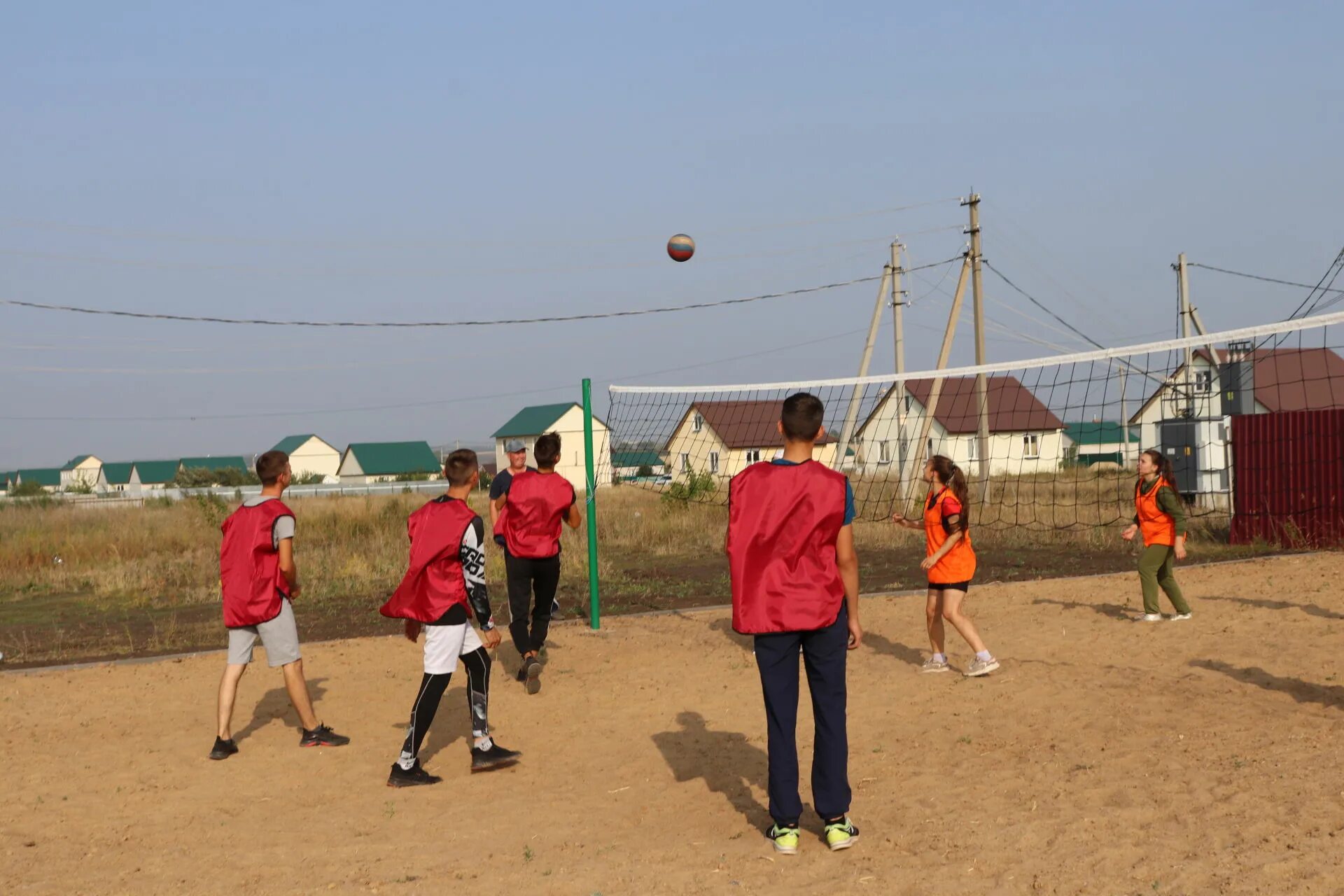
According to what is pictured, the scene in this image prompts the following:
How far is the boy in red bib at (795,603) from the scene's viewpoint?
14.4 ft

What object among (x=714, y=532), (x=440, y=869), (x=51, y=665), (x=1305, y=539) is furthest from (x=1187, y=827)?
(x=714, y=532)

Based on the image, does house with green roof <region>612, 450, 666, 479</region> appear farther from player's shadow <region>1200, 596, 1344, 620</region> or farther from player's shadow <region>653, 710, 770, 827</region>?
player's shadow <region>653, 710, 770, 827</region>

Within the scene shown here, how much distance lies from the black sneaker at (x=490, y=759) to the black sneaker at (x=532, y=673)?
1.72m

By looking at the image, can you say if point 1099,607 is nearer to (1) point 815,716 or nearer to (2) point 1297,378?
(1) point 815,716

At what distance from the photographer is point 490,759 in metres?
6.10

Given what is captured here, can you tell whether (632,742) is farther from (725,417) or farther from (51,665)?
(725,417)

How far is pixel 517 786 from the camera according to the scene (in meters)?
5.86

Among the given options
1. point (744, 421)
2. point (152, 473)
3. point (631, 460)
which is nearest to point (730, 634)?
point (631, 460)

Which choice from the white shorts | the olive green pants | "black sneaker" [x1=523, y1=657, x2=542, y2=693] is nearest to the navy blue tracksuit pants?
the white shorts

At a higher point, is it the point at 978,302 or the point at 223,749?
the point at 978,302

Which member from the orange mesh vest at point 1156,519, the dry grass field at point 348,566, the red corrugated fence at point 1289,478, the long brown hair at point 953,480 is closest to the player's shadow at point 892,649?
the long brown hair at point 953,480

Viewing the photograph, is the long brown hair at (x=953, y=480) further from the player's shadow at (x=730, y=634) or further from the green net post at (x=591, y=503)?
the green net post at (x=591, y=503)

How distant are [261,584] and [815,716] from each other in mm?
3363

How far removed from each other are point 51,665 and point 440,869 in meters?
6.49
